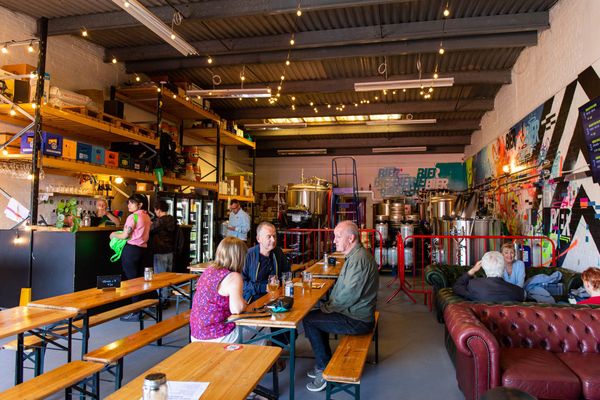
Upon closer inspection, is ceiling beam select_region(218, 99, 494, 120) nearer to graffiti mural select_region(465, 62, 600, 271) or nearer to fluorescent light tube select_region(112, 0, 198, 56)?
graffiti mural select_region(465, 62, 600, 271)

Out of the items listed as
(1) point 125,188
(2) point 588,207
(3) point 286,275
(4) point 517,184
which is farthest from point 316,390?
(4) point 517,184

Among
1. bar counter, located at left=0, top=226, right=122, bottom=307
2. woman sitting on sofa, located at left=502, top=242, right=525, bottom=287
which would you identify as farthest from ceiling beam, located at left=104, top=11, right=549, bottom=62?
bar counter, located at left=0, top=226, right=122, bottom=307

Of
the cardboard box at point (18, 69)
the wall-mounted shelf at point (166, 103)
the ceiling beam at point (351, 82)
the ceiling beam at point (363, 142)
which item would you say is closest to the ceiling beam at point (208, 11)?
the cardboard box at point (18, 69)

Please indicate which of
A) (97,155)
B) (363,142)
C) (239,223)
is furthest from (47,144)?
(363,142)

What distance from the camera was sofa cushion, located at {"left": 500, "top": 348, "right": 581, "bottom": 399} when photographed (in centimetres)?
304

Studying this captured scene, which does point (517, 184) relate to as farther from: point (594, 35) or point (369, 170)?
point (369, 170)

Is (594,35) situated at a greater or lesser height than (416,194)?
greater

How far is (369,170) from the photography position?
1688 cm

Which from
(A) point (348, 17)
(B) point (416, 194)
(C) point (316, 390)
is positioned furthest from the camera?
(B) point (416, 194)

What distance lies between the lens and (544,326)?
3762 mm

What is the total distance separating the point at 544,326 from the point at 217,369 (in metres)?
3.13

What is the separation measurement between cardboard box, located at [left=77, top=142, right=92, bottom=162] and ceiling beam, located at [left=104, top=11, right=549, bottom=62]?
2.63 meters

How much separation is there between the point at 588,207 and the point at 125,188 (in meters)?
8.10

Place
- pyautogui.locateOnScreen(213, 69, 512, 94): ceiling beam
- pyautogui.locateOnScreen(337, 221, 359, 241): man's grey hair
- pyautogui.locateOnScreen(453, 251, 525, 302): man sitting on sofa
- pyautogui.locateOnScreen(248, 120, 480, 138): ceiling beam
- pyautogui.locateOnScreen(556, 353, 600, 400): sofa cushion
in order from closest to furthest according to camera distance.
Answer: pyautogui.locateOnScreen(556, 353, 600, 400): sofa cushion, pyautogui.locateOnScreen(337, 221, 359, 241): man's grey hair, pyautogui.locateOnScreen(453, 251, 525, 302): man sitting on sofa, pyautogui.locateOnScreen(213, 69, 512, 94): ceiling beam, pyautogui.locateOnScreen(248, 120, 480, 138): ceiling beam
